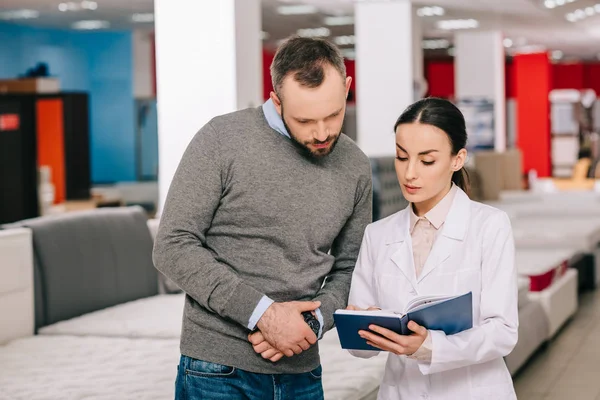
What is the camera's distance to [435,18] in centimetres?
1531

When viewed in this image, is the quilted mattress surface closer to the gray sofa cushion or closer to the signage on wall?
the gray sofa cushion

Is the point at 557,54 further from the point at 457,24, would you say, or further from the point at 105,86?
the point at 105,86

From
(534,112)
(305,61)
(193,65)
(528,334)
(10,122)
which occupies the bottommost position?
(528,334)

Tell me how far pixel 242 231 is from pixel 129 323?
115 inches

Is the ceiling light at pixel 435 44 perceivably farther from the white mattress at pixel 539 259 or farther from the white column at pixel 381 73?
the white mattress at pixel 539 259

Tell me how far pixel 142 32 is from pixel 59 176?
20.7 ft

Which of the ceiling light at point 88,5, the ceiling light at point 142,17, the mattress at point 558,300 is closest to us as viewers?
the mattress at point 558,300

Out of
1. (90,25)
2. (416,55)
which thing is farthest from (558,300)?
(90,25)

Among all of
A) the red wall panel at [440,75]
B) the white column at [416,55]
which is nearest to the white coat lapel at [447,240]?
the white column at [416,55]

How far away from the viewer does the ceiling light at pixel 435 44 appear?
21.2 meters

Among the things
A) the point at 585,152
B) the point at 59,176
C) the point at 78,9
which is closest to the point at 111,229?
the point at 59,176

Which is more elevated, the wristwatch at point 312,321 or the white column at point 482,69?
the white column at point 482,69

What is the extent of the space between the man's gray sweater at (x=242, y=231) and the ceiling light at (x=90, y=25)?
14180mm

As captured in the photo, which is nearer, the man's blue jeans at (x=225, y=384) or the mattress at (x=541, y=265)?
the man's blue jeans at (x=225, y=384)
